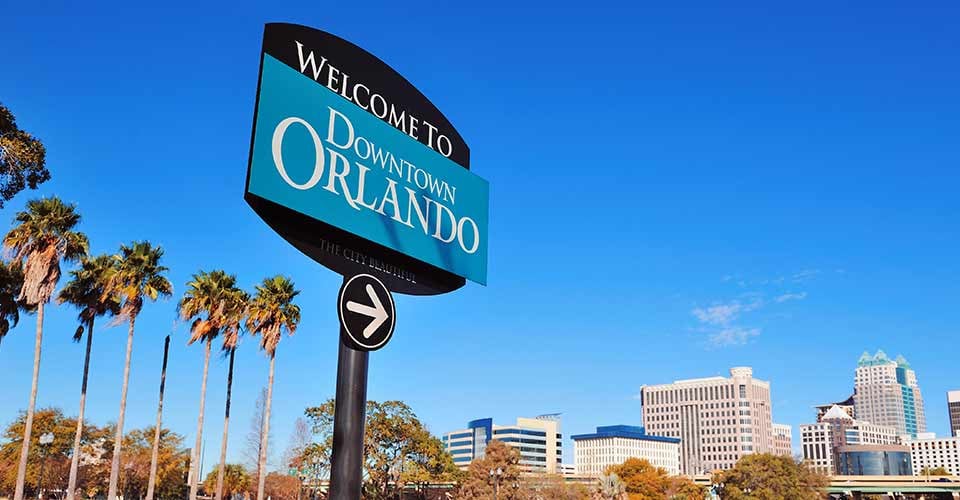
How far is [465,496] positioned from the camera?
215 ft

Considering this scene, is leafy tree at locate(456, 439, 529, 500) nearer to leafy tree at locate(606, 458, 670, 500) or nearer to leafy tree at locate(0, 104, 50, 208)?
leafy tree at locate(606, 458, 670, 500)

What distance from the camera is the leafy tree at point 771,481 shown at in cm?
7675

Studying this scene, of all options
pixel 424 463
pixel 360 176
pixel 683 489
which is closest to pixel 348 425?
pixel 360 176

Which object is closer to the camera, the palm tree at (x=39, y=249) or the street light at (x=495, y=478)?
the palm tree at (x=39, y=249)

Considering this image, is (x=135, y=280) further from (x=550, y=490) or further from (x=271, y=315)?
(x=550, y=490)

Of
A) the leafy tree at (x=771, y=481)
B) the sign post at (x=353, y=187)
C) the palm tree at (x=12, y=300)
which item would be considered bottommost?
the leafy tree at (x=771, y=481)

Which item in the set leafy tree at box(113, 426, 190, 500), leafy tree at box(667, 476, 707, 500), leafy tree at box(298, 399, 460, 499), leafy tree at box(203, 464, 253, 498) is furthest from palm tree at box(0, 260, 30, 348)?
leafy tree at box(667, 476, 707, 500)

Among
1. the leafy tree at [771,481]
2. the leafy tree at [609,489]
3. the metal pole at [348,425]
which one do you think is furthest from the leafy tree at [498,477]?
the metal pole at [348,425]

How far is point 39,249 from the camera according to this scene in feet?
111

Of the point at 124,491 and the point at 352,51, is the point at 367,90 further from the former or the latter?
the point at 124,491

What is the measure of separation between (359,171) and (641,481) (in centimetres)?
9798

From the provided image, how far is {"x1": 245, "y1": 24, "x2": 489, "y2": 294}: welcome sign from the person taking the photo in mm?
6488

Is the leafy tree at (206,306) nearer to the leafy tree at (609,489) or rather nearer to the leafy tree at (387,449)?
the leafy tree at (387,449)

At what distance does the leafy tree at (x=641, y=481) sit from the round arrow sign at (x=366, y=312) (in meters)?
93.0
